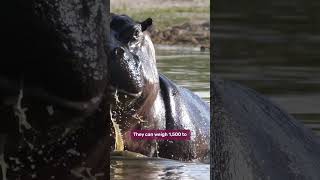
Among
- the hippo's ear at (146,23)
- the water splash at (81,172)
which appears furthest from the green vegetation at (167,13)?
the water splash at (81,172)

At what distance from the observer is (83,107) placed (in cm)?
148

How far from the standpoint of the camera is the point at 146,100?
8.02 ft

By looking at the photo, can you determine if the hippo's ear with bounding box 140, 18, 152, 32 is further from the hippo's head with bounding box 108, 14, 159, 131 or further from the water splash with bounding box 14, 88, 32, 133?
the water splash with bounding box 14, 88, 32, 133

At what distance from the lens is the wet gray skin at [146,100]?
2152 millimetres

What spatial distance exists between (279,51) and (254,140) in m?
0.19

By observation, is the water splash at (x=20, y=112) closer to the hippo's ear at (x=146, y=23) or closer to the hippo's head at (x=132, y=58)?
the hippo's head at (x=132, y=58)

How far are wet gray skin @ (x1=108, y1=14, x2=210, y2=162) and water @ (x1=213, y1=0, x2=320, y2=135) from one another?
39 centimetres

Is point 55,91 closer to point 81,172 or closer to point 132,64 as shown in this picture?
point 81,172

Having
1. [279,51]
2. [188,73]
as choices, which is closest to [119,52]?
[188,73]

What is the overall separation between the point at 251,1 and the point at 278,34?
92 mm

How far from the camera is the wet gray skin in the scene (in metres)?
2.15

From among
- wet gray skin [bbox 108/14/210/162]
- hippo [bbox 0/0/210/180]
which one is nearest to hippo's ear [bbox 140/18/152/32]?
wet gray skin [bbox 108/14/210/162]

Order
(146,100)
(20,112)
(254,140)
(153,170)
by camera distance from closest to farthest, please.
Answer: (20,112) < (254,140) < (153,170) < (146,100)

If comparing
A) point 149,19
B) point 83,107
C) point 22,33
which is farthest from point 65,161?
point 149,19
